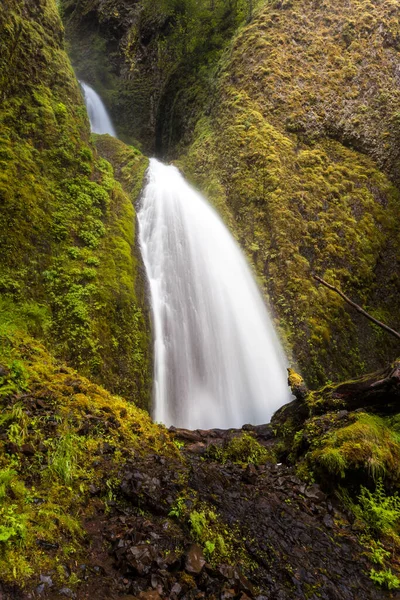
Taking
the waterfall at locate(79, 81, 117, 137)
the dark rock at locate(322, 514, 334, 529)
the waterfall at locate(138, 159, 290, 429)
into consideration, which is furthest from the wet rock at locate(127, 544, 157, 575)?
the waterfall at locate(79, 81, 117, 137)

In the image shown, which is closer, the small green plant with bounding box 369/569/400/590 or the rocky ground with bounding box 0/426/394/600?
the rocky ground with bounding box 0/426/394/600

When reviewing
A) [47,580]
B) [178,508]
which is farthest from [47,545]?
[178,508]

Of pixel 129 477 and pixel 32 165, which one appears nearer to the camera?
pixel 129 477

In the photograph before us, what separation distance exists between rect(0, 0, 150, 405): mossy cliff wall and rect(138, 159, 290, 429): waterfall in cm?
95

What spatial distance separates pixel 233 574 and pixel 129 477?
4.50 feet

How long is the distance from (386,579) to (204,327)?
6.84 meters

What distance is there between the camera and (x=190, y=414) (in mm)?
8188

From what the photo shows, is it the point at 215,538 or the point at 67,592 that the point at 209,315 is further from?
the point at 67,592

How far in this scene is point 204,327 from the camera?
9.84 m

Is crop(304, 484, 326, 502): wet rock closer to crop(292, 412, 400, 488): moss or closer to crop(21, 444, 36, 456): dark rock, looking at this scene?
crop(292, 412, 400, 488): moss

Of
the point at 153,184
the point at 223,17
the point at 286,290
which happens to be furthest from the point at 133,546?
the point at 223,17

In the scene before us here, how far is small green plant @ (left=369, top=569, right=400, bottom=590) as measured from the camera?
3.52 meters

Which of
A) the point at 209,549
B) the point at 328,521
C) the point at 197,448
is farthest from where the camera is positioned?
the point at 197,448

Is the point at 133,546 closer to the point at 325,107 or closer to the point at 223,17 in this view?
→ the point at 325,107
